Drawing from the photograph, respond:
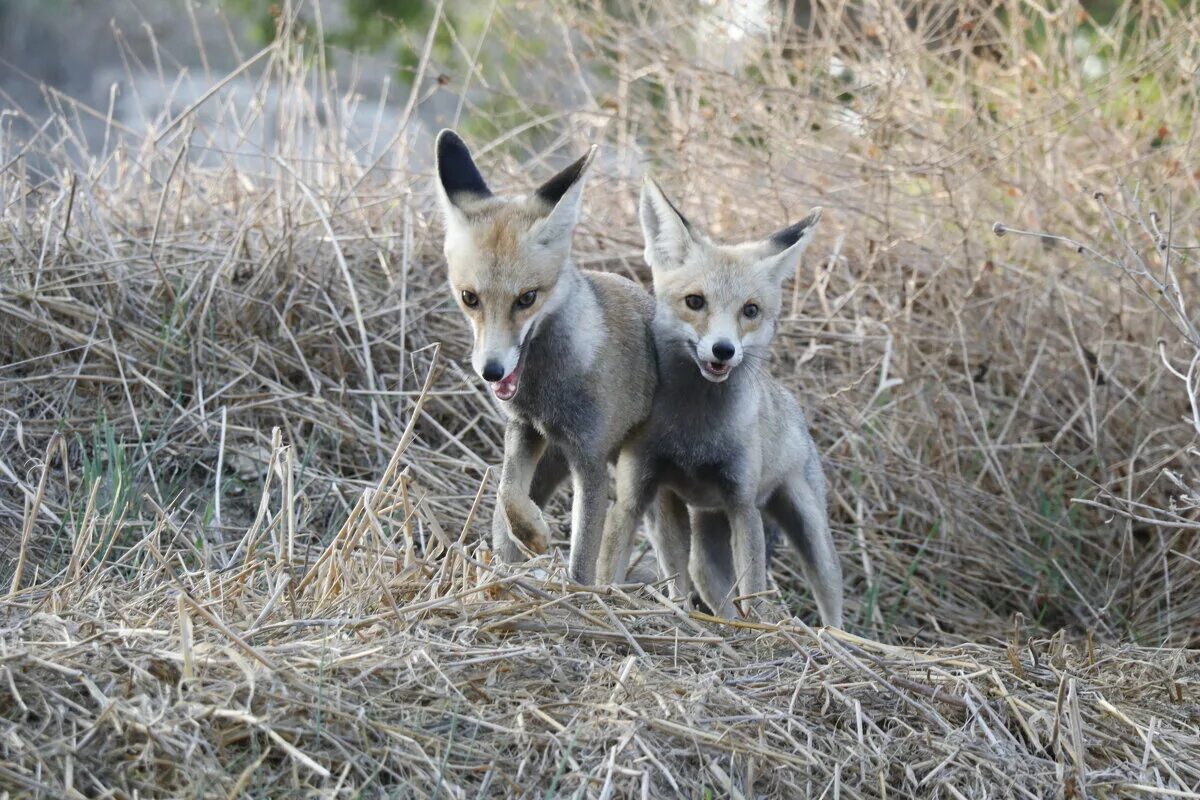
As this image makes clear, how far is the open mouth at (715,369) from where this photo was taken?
470 cm

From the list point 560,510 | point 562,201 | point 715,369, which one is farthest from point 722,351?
point 560,510

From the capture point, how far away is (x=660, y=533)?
564cm

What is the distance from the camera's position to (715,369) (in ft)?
15.4

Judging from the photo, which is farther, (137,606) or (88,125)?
(88,125)

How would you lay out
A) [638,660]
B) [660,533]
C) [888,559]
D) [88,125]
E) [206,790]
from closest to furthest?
1. [206,790]
2. [638,660]
3. [660,533]
4. [888,559]
5. [88,125]

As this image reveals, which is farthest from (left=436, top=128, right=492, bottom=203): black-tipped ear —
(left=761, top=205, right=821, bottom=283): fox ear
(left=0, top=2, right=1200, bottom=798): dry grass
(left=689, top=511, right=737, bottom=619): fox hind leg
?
(left=689, top=511, right=737, bottom=619): fox hind leg

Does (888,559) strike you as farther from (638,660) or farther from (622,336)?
(638,660)

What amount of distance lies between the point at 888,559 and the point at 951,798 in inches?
123

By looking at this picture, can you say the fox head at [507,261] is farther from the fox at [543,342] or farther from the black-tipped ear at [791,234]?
the black-tipped ear at [791,234]

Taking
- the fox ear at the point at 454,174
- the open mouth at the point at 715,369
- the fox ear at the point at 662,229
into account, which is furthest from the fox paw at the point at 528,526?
the fox ear at the point at 662,229

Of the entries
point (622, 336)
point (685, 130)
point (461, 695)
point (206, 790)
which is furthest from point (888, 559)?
point (206, 790)

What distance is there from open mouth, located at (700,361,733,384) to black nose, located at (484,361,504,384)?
880mm

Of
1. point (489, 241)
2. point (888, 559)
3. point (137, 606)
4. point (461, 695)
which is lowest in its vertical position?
point (888, 559)

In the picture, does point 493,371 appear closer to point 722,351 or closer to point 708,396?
point 722,351
